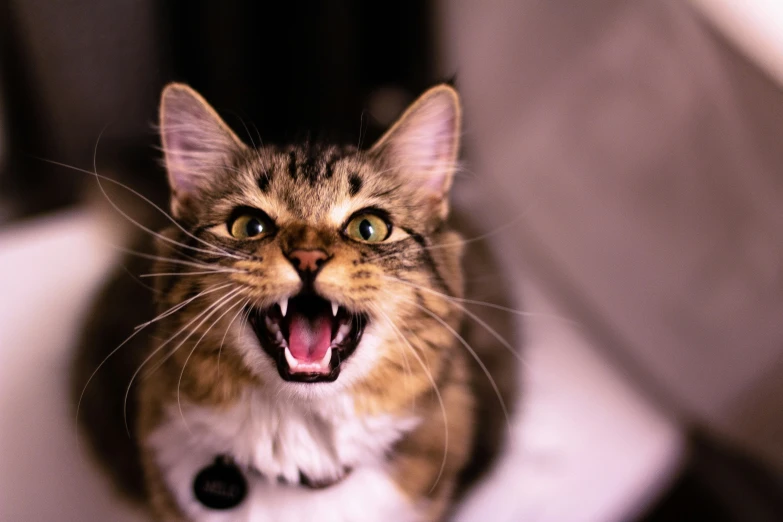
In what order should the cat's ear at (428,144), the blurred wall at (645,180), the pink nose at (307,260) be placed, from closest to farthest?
the pink nose at (307,260)
the cat's ear at (428,144)
the blurred wall at (645,180)

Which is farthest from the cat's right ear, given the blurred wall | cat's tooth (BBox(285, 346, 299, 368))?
the blurred wall

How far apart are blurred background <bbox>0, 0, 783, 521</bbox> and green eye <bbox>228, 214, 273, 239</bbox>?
0.38ft

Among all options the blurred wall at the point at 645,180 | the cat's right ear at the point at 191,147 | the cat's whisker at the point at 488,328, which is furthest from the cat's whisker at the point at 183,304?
the blurred wall at the point at 645,180

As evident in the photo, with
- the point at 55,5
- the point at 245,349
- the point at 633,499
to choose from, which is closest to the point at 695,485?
the point at 633,499

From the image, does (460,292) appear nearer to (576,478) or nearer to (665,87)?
(576,478)

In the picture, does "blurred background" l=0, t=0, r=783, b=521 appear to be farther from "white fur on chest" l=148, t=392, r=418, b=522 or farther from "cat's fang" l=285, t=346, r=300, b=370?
"cat's fang" l=285, t=346, r=300, b=370

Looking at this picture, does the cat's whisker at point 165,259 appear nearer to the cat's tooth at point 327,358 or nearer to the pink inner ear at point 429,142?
the cat's tooth at point 327,358

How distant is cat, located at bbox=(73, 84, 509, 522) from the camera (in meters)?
0.63

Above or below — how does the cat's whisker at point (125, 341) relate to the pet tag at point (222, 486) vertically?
above

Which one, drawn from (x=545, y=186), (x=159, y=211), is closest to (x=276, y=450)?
(x=159, y=211)

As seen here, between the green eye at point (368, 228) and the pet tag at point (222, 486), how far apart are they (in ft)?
0.94

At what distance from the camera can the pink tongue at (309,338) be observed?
608mm

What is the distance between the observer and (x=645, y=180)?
0.93m

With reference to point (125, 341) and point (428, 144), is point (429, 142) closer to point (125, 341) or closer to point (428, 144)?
point (428, 144)
